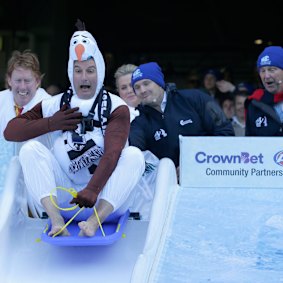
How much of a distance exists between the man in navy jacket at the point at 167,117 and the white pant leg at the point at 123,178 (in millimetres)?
608

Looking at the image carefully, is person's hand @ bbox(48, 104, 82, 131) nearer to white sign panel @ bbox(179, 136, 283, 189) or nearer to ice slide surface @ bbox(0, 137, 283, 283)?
ice slide surface @ bbox(0, 137, 283, 283)

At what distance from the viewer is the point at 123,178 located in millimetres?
3129

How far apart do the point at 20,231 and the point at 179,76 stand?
24.8 ft

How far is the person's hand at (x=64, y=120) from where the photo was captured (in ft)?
10.4

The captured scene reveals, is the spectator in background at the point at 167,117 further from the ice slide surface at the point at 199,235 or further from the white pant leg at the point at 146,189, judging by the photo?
the ice slide surface at the point at 199,235

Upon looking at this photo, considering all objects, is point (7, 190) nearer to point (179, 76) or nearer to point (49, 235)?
point (49, 235)

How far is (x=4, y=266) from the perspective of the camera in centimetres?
296

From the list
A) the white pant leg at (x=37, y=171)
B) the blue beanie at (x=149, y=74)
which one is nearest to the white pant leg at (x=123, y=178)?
the white pant leg at (x=37, y=171)

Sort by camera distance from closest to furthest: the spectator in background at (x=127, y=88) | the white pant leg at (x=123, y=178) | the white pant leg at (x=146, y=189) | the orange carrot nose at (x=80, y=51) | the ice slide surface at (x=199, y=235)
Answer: the ice slide surface at (x=199, y=235), the white pant leg at (x=123, y=178), the orange carrot nose at (x=80, y=51), the white pant leg at (x=146, y=189), the spectator in background at (x=127, y=88)

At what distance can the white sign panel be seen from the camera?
3.46 metres

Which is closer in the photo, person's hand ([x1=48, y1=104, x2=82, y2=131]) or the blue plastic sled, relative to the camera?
the blue plastic sled

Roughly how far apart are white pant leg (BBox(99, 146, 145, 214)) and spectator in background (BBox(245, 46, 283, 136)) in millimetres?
1018

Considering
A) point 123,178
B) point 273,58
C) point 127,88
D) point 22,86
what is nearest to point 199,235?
point 123,178

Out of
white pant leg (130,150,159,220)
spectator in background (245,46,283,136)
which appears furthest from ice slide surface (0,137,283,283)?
spectator in background (245,46,283,136)
